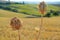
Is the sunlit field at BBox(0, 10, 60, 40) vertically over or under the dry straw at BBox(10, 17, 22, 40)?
under

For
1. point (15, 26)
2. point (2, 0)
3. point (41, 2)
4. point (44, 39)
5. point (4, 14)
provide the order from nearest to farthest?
point (15, 26) < point (41, 2) < point (44, 39) < point (4, 14) < point (2, 0)

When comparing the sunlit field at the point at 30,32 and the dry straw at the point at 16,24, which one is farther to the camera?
the sunlit field at the point at 30,32

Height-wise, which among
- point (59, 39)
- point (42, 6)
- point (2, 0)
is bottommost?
point (2, 0)

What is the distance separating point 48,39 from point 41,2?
1288 cm

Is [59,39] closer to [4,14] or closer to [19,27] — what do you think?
[19,27]

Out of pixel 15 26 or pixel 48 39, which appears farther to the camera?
pixel 48 39

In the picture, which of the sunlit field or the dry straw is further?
the sunlit field

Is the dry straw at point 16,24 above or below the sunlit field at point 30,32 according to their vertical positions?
above

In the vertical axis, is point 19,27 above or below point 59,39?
above

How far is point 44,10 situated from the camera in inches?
156

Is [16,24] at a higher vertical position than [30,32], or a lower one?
higher

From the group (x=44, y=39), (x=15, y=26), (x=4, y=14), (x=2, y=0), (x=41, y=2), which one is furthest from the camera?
(x=2, y=0)

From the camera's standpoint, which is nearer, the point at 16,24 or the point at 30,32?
the point at 16,24

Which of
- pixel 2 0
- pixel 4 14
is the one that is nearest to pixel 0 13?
pixel 4 14
